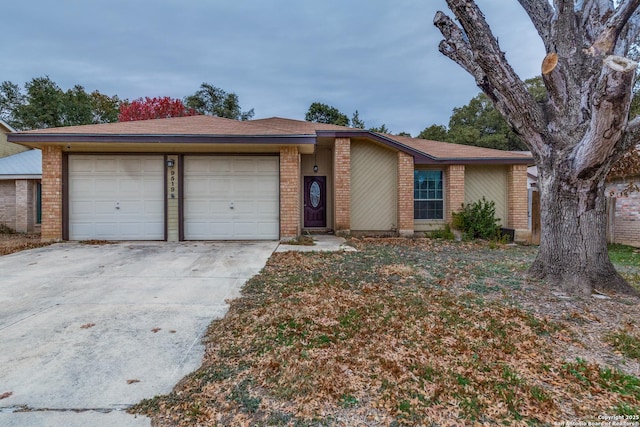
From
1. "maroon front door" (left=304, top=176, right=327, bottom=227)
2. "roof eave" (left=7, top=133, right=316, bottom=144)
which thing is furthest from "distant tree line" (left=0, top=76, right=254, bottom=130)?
"maroon front door" (left=304, top=176, right=327, bottom=227)

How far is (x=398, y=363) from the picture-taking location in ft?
7.53

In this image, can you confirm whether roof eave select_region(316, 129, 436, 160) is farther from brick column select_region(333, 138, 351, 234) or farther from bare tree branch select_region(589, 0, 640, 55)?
bare tree branch select_region(589, 0, 640, 55)

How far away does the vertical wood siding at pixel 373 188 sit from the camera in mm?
10117

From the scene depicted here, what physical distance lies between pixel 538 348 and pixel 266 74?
2223 centimetres

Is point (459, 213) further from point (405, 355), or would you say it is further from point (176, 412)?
point (176, 412)

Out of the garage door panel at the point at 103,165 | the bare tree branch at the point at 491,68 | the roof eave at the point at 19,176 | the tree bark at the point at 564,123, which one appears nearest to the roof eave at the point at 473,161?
the tree bark at the point at 564,123

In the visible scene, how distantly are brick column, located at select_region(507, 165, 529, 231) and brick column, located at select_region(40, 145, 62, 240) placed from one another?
45.1 ft

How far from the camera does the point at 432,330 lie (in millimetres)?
2869

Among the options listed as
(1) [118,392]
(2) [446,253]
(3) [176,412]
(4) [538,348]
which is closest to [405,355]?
(4) [538,348]

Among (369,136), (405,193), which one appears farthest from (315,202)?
(405,193)

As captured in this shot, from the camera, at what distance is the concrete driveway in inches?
76.5

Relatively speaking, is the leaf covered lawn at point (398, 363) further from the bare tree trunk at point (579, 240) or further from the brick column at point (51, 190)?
the brick column at point (51, 190)

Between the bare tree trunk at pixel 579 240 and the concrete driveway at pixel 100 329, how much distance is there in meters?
4.44

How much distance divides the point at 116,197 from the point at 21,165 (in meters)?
7.58
